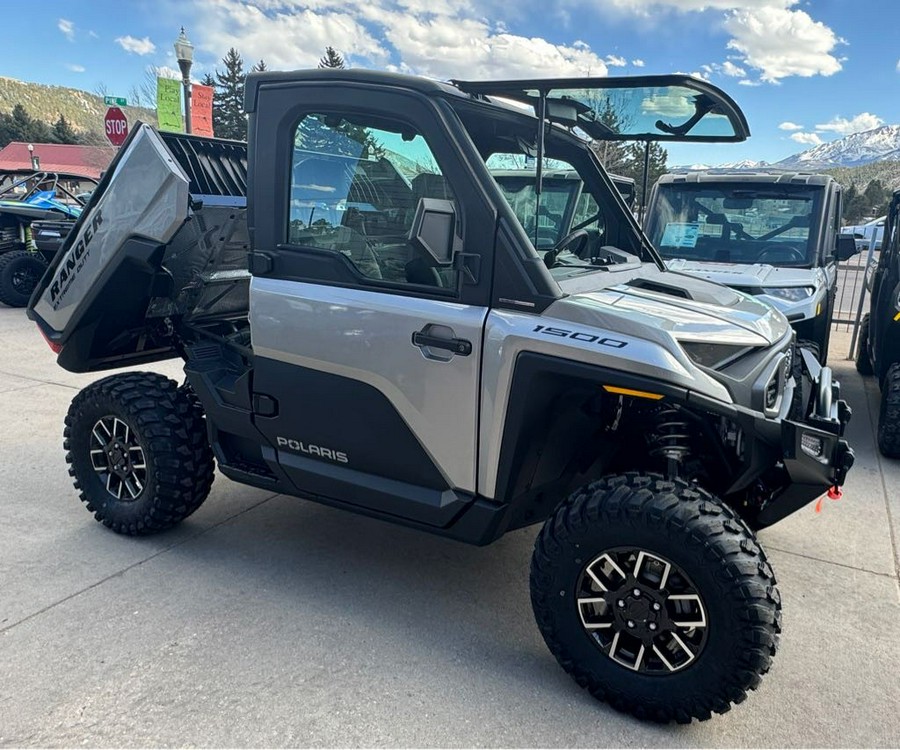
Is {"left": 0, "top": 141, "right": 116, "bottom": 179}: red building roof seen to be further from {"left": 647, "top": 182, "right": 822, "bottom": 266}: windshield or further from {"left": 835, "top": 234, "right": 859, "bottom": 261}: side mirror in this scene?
{"left": 835, "top": 234, "right": 859, "bottom": 261}: side mirror

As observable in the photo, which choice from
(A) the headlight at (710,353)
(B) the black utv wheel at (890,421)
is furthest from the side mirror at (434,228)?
(B) the black utv wheel at (890,421)

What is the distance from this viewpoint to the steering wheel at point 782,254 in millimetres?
6395

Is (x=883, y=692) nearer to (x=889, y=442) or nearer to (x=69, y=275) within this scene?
(x=889, y=442)

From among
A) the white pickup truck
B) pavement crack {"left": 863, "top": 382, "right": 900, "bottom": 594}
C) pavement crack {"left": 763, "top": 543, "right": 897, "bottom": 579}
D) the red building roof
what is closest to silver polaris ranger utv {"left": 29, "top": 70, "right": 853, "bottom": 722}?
pavement crack {"left": 763, "top": 543, "right": 897, "bottom": 579}

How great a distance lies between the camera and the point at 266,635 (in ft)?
9.63

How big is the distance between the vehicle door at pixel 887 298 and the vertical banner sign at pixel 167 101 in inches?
455

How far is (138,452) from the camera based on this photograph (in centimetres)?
367

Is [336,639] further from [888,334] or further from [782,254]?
[782,254]

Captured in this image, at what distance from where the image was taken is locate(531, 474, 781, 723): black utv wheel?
7.54 feet

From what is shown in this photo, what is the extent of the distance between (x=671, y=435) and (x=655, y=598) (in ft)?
2.06

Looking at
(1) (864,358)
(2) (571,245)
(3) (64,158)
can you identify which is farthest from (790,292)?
(3) (64,158)

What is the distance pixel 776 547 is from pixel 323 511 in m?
2.69

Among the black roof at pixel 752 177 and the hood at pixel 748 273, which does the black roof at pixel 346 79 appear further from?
the black roof at pixel 752 177

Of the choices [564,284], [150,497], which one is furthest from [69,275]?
[564,284]
